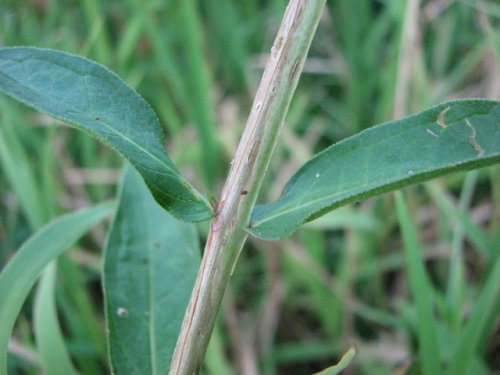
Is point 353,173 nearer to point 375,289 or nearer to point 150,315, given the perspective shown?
point 150,315

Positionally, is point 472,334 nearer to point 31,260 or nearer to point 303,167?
point 303,167

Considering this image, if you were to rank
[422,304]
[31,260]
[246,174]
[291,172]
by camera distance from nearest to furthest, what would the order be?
[246,174]
[31,260]
[422,304]
[291,172]

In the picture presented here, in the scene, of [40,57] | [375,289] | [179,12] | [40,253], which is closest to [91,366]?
[40,253]

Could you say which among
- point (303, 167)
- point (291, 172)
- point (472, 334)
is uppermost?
point (303, 167)

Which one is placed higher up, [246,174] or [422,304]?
[246,174]

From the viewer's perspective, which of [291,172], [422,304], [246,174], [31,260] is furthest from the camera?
[291,172]

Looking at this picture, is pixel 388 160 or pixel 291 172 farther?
pixel 291 172

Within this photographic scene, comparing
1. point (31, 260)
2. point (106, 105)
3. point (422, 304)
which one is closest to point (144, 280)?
point (31, 260)
